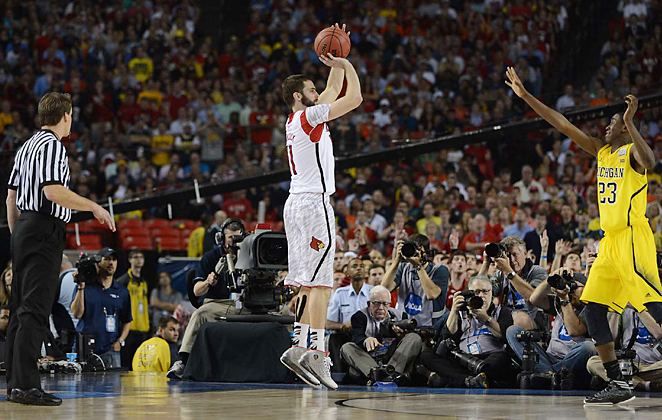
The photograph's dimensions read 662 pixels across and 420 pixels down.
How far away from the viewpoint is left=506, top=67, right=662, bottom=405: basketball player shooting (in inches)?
332

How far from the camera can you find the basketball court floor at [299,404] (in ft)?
23.4

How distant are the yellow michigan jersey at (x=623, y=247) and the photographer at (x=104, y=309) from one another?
283 inches

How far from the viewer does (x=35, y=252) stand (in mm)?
7934

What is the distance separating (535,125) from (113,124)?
29.8ft

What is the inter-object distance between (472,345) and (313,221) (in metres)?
3.11

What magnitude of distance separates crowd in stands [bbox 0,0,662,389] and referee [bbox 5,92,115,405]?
4.21 m

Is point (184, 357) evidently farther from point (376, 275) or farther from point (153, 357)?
point (376, 275)

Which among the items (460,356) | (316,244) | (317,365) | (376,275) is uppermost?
(316,244)

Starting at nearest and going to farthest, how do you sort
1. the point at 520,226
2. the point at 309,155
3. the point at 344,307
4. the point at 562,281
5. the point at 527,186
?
the point at 309,155
the point at 562,281
the point at 344,307
the point at 520,226
the point at 527,186

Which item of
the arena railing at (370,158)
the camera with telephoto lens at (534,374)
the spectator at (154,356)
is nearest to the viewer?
the camera with telephoto lens at (534,374)

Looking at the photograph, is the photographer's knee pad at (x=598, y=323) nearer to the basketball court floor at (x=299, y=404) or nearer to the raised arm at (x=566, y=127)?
the basketball court floor at (x=299, y=404)

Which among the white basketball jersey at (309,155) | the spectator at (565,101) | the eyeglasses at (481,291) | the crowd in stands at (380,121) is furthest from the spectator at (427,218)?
the white basketball jersey at (309,155)

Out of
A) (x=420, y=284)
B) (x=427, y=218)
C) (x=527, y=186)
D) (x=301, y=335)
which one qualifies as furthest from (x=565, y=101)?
(x=301, y=335)

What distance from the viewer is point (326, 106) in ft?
29.3
